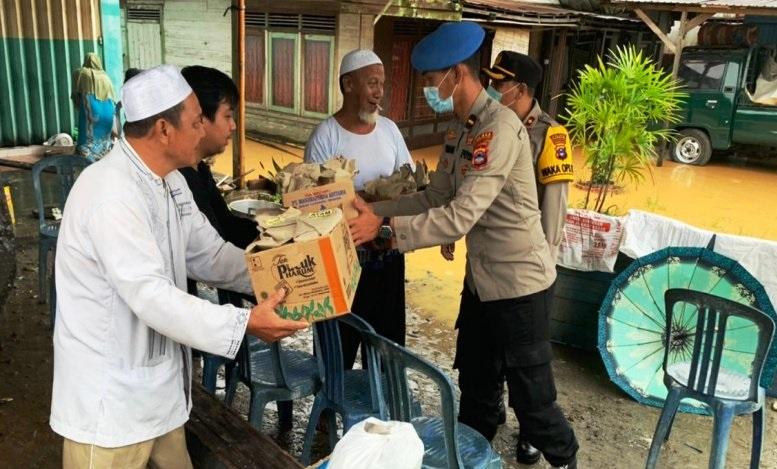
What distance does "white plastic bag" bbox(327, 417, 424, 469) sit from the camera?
55.5 inches

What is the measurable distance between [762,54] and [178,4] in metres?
11.1

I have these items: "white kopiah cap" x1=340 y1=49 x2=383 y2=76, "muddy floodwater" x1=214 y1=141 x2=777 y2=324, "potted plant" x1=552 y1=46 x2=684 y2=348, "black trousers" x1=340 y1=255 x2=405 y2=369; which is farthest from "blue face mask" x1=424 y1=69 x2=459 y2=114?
"muddy floodwater" x1=214 y1=141 x2=777 y2=324

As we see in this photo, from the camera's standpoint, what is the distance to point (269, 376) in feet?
8.70

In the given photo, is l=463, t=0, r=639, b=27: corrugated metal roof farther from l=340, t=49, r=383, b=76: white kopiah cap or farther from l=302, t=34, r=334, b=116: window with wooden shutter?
l=340, t=49, r=383, b=76: white kopiah cap

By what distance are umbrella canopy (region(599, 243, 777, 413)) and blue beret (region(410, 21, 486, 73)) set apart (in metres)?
1.62

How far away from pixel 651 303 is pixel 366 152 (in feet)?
5.92

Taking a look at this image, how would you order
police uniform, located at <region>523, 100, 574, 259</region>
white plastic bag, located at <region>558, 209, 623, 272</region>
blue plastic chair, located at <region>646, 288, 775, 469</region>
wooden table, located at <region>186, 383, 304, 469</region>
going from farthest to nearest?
1. white plastic bag, located at <region>558, 209, 623, 272</region>
2. police uniform, located at <region>523, 100, 574, 259</region>
3. blue plastic chair, located at <region>646, 288, 775, 469</region>
4. wooden table, located at <region>186, 383, 304, 469</region>

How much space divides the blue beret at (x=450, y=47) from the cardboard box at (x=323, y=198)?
606 millimetres

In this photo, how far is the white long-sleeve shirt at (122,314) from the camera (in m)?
1.59

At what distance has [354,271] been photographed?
2039 mm

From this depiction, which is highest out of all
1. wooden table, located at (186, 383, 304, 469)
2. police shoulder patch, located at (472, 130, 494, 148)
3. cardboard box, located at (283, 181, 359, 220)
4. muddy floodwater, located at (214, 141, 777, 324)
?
police shoulder patch, located at (472, 130, 494, 148)

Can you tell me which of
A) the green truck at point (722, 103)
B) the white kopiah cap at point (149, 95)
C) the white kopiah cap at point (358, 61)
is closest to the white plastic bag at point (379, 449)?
the white kopiah cap at point (149, 95)

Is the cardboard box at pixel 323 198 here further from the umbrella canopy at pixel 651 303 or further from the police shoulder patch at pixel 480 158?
the umbrella canopy at pixel 651 303

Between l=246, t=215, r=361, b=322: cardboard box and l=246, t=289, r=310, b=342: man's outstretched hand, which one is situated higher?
l=246, t=215, r=361, b=322: cardboard box
